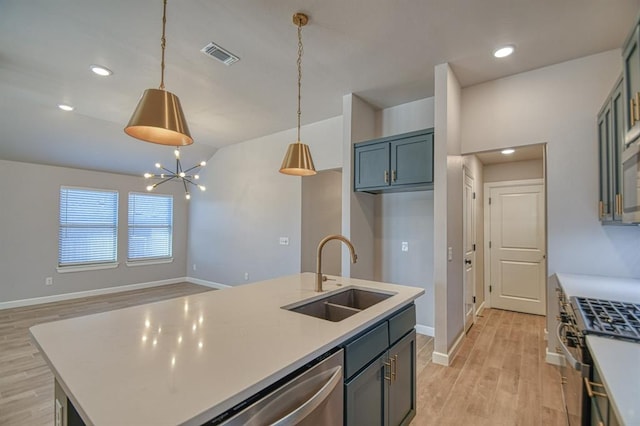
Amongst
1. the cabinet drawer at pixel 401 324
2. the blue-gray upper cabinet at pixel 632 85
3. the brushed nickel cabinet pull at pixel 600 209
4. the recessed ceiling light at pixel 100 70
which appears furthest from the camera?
the recessed ceiling light at pixel 100 70

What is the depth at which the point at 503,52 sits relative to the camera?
2756 millimetres

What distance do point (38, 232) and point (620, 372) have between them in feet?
23.6

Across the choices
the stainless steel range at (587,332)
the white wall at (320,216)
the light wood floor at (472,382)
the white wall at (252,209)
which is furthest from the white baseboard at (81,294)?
the stainless steel range at (587,332)

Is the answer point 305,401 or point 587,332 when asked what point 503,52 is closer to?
point 587,332

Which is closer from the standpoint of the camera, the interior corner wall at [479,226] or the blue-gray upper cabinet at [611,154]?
the blue-gray upper cabinet at [611,154]

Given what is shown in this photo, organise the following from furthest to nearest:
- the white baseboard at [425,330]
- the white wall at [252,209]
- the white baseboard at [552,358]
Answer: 1. the white wall at [252,209]
2. the white baseboard at [425,330]
3. the white baseboard at [552,358]

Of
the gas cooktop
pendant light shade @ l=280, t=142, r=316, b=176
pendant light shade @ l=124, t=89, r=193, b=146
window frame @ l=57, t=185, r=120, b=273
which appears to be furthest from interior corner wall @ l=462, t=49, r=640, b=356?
window frame @ l=57, t=185, r=120, b=273

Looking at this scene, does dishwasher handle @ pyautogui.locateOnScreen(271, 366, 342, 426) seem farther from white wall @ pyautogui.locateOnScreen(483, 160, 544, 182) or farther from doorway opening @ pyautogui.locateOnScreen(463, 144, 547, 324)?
white wall @ pyautogui.locateOnScreen(483, 160, 544, 182)

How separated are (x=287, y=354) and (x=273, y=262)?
4.34 metres

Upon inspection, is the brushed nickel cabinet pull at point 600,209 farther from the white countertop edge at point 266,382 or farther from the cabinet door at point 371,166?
the white countertop edge at point 266,382

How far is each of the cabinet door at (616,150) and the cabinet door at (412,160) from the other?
1368mm

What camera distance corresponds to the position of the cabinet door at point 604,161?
241cm

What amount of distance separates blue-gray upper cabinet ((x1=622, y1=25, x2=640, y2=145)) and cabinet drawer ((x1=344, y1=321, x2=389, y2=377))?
67.7 inches

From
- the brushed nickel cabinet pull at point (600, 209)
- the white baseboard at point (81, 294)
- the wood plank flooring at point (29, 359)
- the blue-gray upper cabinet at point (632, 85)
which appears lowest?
the wood plank flooring at point (29, 359)
